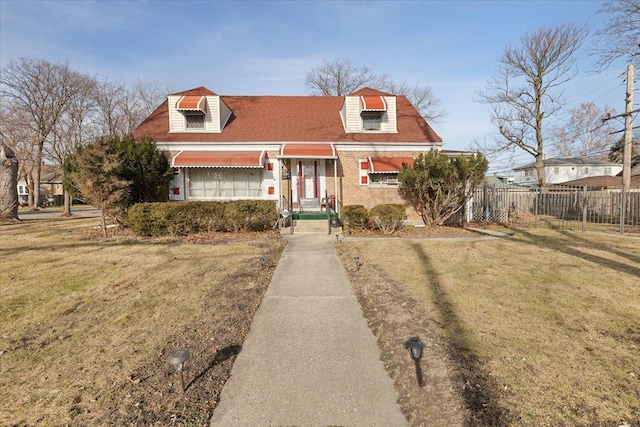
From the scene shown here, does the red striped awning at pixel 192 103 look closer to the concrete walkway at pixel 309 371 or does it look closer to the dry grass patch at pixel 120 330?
the dry grass patch at pixel 120 330

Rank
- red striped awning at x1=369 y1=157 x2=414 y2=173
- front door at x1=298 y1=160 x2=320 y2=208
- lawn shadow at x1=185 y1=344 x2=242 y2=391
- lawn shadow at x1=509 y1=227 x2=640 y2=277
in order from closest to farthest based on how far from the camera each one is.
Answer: lawn shadow at x1=185 y1=344 x2=242 y2=391 < lawn shadow at x1=509 y1=227 x2=640 y2=277 < red striped awning at x1=369 y1=157 x2=414 y2=173 < front door at x1=298 y1=160 x2=320 y2=208

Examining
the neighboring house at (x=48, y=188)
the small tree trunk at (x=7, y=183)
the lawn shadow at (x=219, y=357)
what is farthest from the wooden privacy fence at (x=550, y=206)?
the neighboring house at (x=48, y=188)

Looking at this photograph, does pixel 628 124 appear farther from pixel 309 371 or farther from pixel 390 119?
pixel 309 371

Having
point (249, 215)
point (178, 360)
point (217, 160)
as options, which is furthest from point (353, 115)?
point (178, 360)

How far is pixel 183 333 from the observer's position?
4.10 metres

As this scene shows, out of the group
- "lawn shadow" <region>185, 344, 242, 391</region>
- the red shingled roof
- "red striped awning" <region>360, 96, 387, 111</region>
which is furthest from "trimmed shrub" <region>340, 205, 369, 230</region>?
"lawn shadow" <region>185, 344, 242, 391</region>

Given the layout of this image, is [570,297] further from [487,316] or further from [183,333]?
[183,333]

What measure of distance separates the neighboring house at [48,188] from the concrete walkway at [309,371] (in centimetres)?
5117

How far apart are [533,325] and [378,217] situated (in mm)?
7451

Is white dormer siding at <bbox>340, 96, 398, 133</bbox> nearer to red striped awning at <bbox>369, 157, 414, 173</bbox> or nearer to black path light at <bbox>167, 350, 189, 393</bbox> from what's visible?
red striped awning at <bbox>369, 157, 414, 173</bbox>

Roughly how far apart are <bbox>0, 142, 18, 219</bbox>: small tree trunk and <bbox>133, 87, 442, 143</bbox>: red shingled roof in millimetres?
7313

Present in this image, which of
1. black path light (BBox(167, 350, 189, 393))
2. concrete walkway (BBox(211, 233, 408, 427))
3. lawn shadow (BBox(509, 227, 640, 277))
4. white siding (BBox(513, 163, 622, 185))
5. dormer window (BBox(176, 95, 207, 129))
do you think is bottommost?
concrete walkway (BBox(211, 233, 408, 427))

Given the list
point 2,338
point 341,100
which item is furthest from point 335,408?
point 341,100

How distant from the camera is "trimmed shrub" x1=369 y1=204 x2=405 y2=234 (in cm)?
1139
